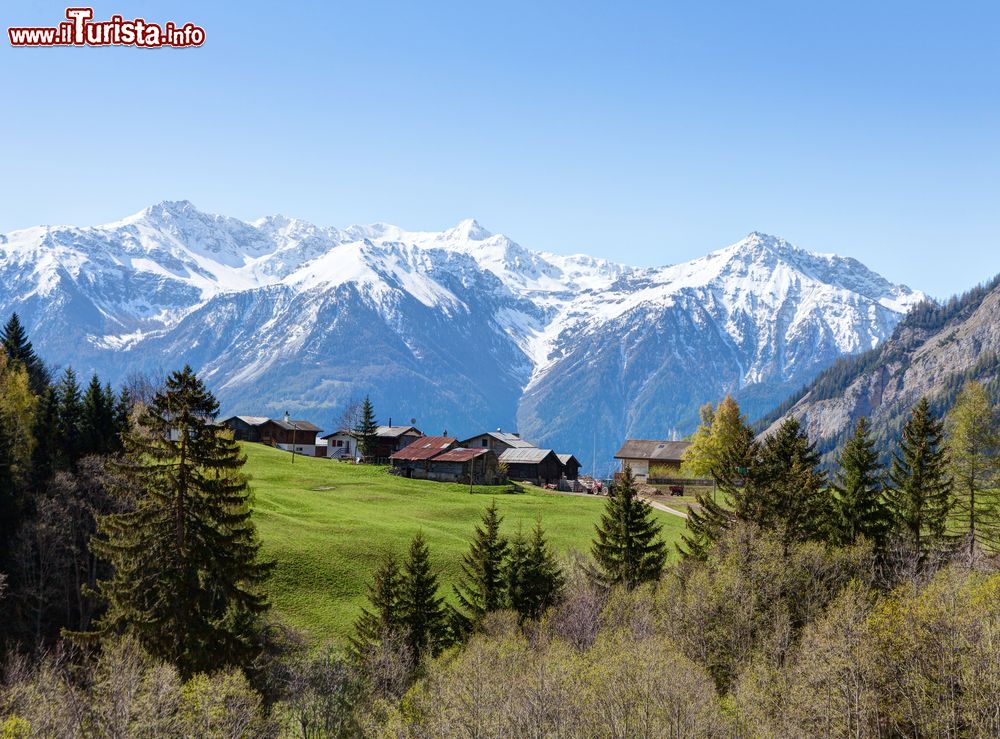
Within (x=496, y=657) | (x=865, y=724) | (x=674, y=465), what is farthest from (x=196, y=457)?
(x=674, y=465)

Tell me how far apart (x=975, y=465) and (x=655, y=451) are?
92.0 metres

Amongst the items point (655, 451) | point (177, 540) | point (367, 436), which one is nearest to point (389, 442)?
point (367, 436)

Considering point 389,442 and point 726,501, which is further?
point 389,442

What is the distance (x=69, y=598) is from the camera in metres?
74.7

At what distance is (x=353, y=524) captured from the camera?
3917 inches

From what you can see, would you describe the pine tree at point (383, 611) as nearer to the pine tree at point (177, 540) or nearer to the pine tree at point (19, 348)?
the pine tree at point (177, 540)

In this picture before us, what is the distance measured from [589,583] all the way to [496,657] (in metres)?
19.5

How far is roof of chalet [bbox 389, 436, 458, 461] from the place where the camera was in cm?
14950

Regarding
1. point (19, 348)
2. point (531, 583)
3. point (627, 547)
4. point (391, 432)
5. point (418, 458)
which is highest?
point (19, 348)

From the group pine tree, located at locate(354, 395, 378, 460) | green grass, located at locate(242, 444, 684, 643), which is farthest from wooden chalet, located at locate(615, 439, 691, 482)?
pine tree, located at locate(354, 395, 378, 460)

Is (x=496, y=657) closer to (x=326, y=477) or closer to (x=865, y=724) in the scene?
(x=865, y=724)

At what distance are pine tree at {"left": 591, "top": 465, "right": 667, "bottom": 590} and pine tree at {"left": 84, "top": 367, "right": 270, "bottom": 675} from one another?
3614cm

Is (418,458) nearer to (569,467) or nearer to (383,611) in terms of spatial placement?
(569,467)

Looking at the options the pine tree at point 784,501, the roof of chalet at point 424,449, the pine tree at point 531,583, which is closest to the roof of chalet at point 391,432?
the roof of chalet at point 424,449
